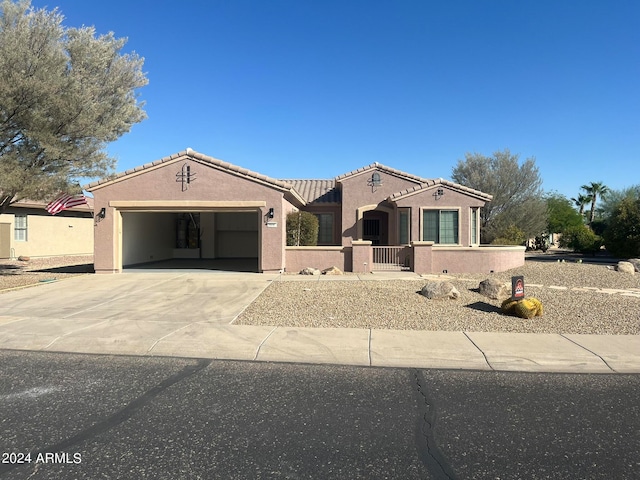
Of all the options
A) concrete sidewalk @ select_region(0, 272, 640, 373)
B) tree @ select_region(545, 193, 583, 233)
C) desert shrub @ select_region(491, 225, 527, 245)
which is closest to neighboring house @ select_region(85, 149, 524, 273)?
concrete sidewalk @ select_region(0, 272, 640, 373)

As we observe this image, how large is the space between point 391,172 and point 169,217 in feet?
39.0

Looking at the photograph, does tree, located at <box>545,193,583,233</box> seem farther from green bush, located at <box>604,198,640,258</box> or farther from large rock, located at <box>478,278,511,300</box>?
large rock, located at <box>478,278,511,300</box>

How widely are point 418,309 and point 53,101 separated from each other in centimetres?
1173

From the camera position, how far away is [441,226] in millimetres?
19344

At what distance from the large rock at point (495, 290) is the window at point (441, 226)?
8142 millimetres

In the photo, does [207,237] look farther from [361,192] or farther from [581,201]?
[581,201]

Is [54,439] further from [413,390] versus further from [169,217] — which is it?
[169,217]

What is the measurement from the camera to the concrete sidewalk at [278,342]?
617 cm

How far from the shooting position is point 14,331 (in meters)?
7.59

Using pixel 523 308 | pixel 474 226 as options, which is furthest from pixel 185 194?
pixel 474 226

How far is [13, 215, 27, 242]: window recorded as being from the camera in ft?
77.8

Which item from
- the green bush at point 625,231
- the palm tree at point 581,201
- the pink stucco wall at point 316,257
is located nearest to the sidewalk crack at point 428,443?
the pink stucco wall at point 316,257

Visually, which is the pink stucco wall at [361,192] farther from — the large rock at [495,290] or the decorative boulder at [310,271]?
the large rock at [495,290]

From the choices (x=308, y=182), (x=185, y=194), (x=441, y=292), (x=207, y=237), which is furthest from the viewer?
(x=308, y=182)
